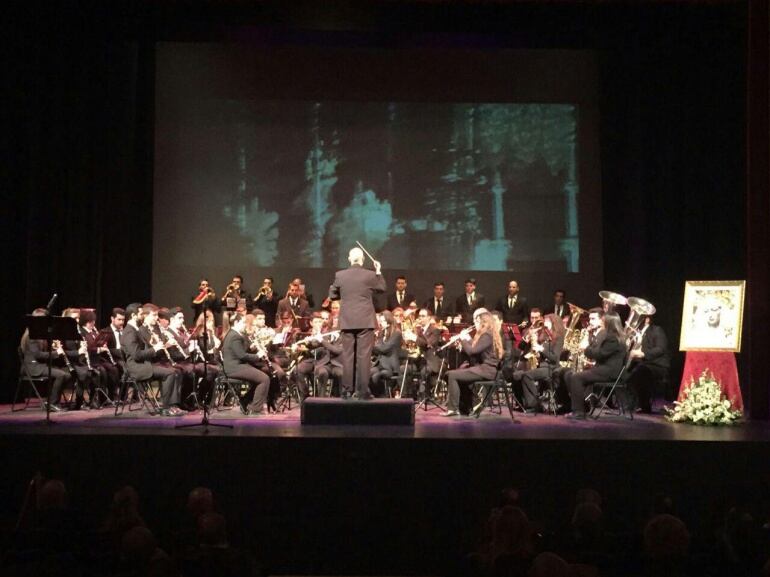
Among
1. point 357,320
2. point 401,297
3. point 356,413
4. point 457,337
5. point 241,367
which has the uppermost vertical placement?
point 401,297

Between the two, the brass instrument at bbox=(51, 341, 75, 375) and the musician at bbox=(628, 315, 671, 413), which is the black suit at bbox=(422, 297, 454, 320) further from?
the brass instrument at bbox=(51, 341, 75, 375)

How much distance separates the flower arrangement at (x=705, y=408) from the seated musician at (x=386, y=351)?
3186 millimetres

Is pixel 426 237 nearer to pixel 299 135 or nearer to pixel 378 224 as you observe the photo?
pixel 378 224

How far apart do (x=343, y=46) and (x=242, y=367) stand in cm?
596

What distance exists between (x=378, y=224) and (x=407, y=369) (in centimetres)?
428

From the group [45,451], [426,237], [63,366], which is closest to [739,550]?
[45,451]

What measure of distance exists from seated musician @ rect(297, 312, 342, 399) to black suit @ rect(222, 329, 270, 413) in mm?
879

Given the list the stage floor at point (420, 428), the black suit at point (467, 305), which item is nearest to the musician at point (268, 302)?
the black suit at point (467, 305)

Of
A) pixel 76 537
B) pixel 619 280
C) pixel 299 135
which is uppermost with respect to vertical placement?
pixel 299 135

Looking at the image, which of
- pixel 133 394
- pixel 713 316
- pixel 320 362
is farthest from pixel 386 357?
pixel 713 316

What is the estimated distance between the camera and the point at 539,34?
12.9 metres

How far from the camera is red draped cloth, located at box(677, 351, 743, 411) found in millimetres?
10281

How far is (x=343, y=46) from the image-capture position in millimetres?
13891

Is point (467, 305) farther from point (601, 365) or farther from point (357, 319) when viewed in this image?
point (357, 319)
